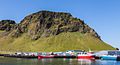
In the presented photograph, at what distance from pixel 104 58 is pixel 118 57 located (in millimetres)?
12925

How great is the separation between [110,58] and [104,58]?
5938 millimetres

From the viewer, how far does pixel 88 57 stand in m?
200

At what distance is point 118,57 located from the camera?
18212 centimetres

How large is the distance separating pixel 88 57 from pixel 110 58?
1718 cm

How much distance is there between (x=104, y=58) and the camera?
7598 inches

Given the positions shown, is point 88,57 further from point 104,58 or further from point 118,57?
point 118,57

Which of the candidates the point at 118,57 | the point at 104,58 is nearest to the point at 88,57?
the point at 104,58

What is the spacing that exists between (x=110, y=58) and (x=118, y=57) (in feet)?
23.0

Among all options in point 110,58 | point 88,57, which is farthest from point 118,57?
point 88,57

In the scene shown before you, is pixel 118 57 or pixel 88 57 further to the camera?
pixel 88 57

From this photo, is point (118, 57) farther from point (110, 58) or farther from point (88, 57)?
point (88, 57)

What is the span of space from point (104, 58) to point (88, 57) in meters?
11.6

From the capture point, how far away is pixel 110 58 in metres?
188
